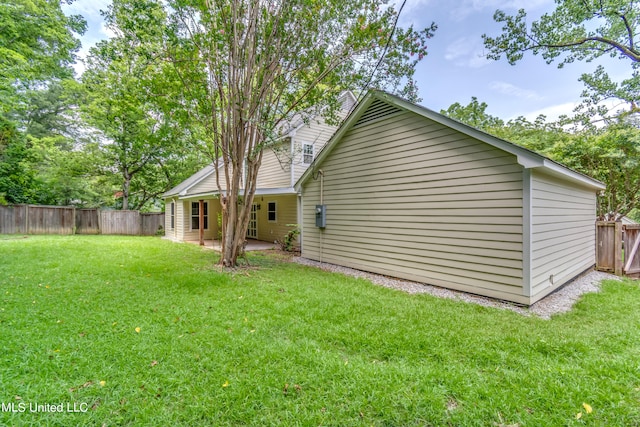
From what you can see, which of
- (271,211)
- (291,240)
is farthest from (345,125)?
(271,211)

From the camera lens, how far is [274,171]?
1268cm

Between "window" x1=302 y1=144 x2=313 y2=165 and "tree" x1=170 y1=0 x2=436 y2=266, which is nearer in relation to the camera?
"tree" x1=170 y1=0 x2=436 y2=266

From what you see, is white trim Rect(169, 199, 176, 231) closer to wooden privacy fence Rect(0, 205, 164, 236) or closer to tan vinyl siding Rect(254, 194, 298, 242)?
wooden privacy fence Rect(0, 205, 164, 236)

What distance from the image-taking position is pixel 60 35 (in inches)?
332

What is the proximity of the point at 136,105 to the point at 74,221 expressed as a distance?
11.6 metres

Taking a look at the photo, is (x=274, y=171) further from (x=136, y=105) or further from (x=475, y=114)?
(x=475, y=114)

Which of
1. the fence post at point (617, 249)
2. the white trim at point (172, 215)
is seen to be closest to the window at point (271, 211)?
the white trim at point (172, 215)

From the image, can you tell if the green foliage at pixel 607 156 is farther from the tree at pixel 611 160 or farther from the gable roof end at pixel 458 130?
the gable roof end at pixel 458 130

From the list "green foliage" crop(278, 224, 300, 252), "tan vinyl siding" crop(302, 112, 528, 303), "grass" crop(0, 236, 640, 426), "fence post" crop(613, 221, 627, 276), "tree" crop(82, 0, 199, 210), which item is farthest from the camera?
"green foliage" crop(278, 224, 300, 252)

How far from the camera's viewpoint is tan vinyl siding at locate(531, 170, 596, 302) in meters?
4.75

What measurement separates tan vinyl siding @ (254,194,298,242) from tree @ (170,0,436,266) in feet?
15.3

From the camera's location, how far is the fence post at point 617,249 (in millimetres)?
7359

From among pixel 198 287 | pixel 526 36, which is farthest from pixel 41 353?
pixel 526 36

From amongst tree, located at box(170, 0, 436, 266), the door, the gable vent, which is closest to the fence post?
tree, located at box(170, 0, 436, 266)
